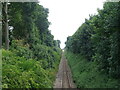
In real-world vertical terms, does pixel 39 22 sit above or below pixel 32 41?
above

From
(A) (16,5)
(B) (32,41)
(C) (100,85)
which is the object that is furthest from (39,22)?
(C) (100,85)

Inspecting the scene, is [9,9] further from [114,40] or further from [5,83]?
[5,83]

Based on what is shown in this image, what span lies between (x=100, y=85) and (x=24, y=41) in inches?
488

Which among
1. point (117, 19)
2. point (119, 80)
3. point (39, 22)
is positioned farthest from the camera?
point (39, 22)

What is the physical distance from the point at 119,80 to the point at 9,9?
555 inches

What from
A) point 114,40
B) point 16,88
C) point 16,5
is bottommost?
point 16,88

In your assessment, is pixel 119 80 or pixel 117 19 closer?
pixel 117 19

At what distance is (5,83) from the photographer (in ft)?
25.9

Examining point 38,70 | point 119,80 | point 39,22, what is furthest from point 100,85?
point 39,22

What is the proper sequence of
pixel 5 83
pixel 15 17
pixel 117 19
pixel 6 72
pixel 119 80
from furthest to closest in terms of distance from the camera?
pixel 15 17 < pixel 119 80 < pixel 117 19 < pixel 6 72 < pixel 5 83

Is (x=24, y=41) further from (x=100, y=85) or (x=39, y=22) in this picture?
(x=39, y=22)

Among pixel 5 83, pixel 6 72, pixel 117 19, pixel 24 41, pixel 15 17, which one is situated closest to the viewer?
pixel 5 83

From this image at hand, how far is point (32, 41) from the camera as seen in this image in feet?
81.4

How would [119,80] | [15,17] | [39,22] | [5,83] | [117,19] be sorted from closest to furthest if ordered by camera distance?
[5,83]
[117,19]
[119,80]
[15,17]
[39,22]
